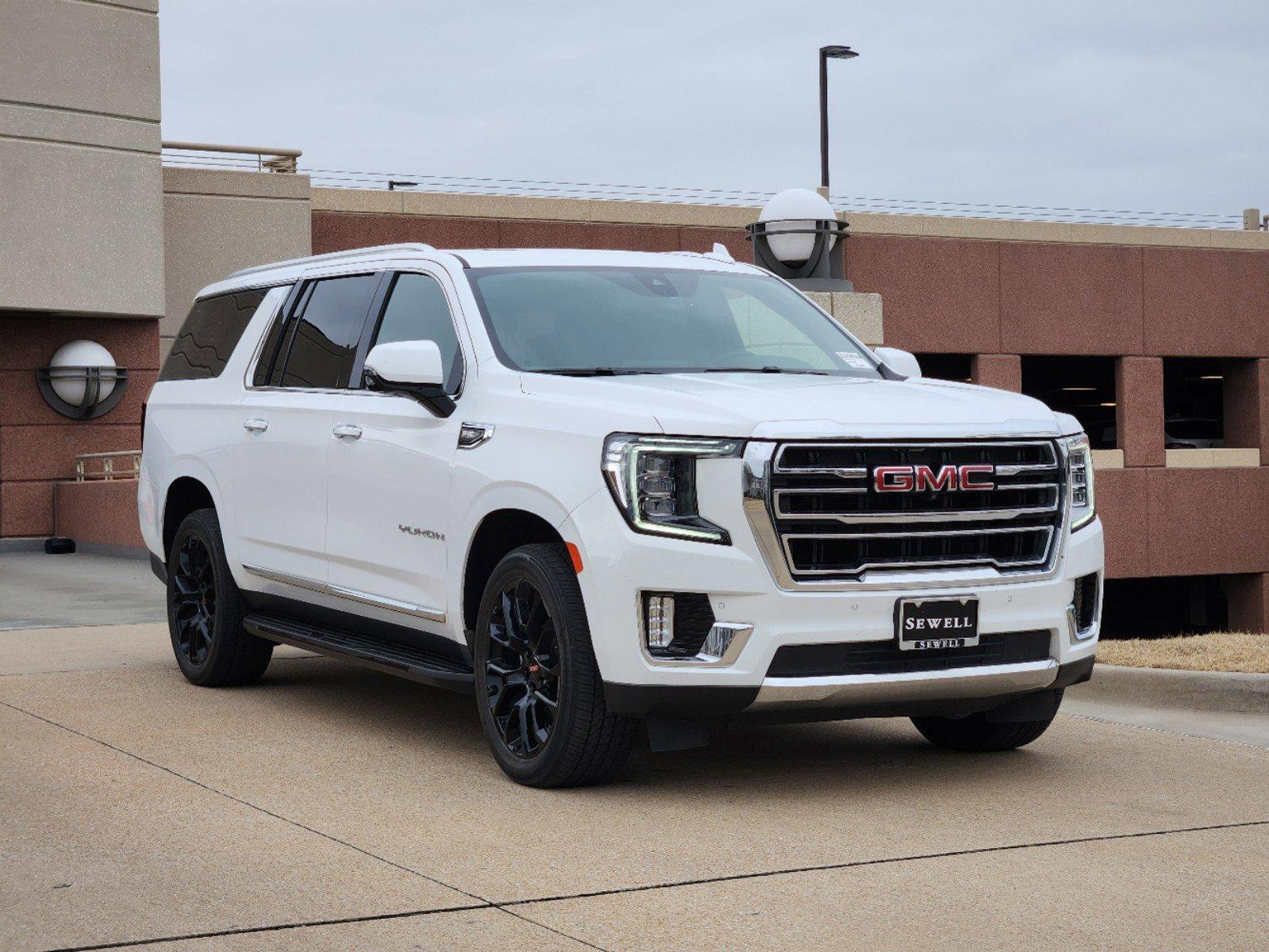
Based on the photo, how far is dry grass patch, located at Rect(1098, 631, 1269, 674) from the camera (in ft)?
30.9

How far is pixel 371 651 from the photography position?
7.27 metres

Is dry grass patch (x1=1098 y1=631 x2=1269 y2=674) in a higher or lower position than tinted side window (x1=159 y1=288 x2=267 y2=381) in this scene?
lower

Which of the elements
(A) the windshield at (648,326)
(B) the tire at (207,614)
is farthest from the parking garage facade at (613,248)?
(A) the windshield at (648,326)

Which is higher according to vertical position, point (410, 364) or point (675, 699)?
point (410, 364)

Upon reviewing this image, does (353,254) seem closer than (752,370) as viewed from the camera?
No

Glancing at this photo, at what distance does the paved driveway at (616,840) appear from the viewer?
179 inches

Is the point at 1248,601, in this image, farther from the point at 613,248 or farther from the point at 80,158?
the point at 80,158

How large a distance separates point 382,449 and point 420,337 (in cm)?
53

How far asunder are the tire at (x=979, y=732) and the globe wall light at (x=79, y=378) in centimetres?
1830

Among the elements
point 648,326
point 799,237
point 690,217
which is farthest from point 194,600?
point 690,217

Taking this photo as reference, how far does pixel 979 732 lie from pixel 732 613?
74.8 inches

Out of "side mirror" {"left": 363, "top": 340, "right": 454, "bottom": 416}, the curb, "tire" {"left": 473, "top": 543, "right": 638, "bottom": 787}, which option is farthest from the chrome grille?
the curb

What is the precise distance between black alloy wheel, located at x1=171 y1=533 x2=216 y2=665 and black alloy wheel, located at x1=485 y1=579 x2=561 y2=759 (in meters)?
2.86

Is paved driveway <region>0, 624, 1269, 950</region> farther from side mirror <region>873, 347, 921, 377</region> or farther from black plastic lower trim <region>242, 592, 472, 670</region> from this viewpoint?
side mirror <region>873, 347, 921, 377</region>
